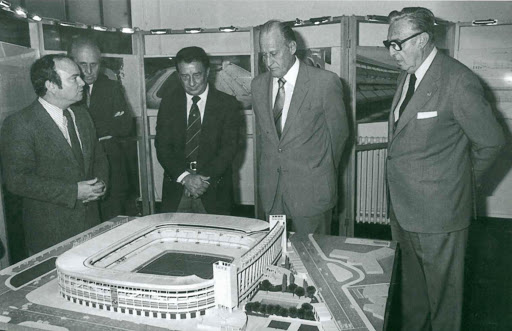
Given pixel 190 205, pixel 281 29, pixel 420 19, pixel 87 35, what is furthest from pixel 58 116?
pixel 420 19

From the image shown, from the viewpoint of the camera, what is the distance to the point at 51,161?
2666 millimetres

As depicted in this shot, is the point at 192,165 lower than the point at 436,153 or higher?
lower

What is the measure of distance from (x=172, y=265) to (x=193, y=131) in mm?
1658

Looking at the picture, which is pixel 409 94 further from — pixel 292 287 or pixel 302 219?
pixel 292 287

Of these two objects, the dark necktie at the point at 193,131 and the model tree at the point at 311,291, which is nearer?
the model tree at the point at 311,291

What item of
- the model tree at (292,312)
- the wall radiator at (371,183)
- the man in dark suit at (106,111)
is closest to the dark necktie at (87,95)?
the man in dark suit at (106,111)

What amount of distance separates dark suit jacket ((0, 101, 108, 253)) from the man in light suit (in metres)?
1.25

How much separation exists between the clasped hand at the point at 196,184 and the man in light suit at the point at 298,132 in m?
0.65

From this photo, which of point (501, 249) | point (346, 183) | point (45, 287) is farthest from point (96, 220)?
point (501, 249)

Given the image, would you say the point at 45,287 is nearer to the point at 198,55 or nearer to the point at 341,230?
the point at 198,55

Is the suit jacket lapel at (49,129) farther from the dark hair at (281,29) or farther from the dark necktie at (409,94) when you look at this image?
the dark necktie at (409,94)

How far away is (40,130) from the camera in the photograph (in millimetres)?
2621

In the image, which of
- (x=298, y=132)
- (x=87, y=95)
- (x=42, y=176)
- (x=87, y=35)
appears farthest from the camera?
(x=87, y=35)

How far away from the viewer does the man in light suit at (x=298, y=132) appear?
2.88 meters
